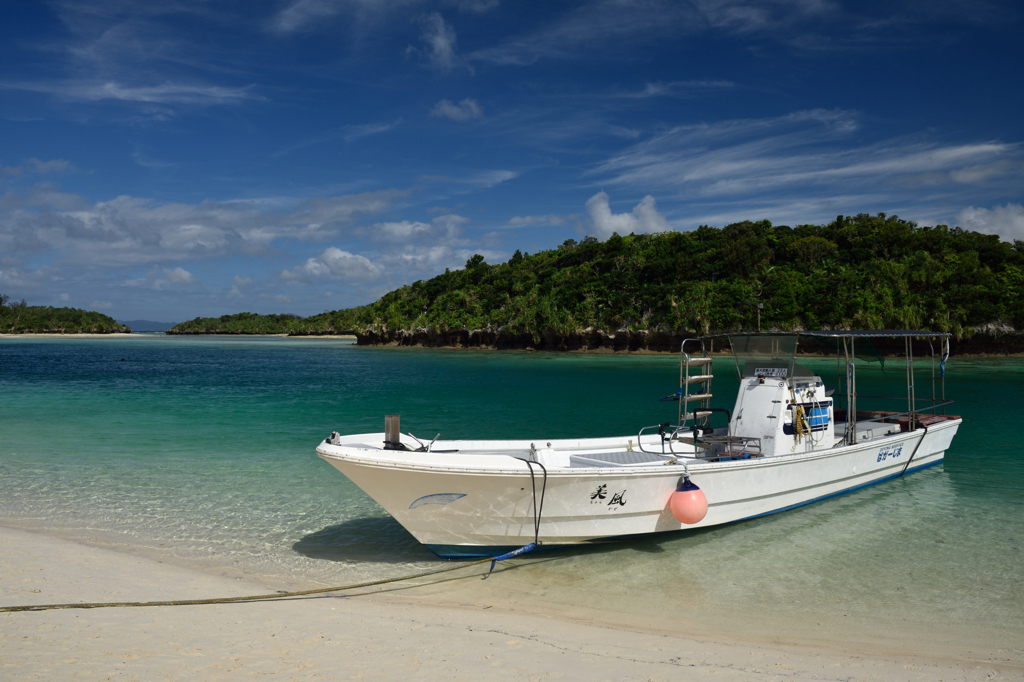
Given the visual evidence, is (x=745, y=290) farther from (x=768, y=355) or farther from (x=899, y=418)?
(x=768, y=355)

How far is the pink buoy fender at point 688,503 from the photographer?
746cm

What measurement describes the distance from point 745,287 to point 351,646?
64130mm

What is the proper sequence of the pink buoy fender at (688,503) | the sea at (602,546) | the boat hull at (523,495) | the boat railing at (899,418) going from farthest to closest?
the boat railing at (899,418) → the pink buoy fender at (688,503) → the boat hull at (523,495) → the sea at (602,546)

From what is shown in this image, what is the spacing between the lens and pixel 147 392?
93.1ft

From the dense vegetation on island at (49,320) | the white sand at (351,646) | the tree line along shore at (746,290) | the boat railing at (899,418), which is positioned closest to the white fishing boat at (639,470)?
the boat railing at (899,418)

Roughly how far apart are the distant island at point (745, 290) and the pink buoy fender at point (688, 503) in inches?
1959

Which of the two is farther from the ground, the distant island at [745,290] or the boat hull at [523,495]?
the distant island at [745,290]

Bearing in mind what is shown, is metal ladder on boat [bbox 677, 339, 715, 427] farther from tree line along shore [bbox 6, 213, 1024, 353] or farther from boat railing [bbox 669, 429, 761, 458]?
tree line along shore [bbox 6, 213, 1024, 353]

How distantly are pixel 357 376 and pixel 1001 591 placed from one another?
3728 centimetres

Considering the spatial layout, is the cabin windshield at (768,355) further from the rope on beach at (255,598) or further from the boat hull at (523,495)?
the rope on beach at (255,598)

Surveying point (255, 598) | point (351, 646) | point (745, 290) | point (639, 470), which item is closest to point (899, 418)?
point (639, 470)

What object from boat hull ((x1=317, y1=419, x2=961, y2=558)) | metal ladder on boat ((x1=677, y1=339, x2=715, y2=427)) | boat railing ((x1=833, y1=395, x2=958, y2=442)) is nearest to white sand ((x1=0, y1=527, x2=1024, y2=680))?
boat hull ((x1=317, y1=419, x2=961, y2=558))

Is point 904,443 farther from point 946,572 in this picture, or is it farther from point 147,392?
point 147,392

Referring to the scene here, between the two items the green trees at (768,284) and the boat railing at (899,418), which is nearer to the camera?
the boat railing at (899,418)
